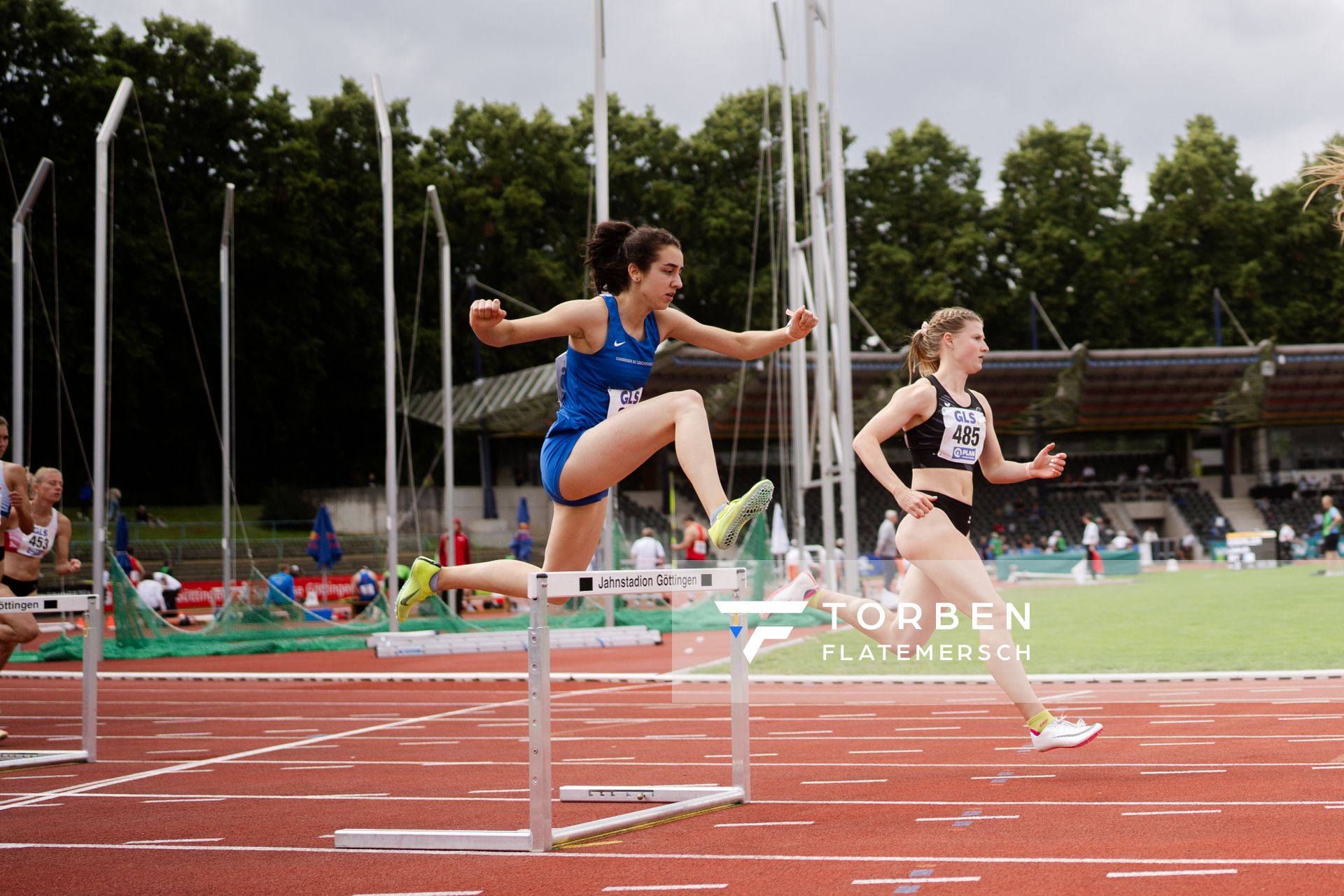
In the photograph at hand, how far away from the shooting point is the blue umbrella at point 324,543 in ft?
94.5

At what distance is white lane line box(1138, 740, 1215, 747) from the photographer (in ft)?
21.2

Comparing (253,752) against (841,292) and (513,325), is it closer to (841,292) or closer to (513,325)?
(513,325)

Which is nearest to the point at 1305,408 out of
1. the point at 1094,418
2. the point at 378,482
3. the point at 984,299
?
the point at 1094,418

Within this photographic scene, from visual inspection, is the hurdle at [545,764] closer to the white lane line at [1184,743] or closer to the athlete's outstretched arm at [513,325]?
the athlete's outstretched arm at [513,325]

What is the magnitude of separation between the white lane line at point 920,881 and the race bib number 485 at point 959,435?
2.48m

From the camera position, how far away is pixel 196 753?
7.59m

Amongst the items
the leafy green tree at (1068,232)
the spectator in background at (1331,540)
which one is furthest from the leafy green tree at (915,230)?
the spectator in background at (1331,540)

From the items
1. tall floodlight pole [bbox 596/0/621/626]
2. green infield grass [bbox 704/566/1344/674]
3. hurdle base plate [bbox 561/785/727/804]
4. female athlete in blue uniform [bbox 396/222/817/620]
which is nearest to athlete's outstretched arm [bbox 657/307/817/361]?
female athlete in blue uniform [bbox 396/222/817/620]

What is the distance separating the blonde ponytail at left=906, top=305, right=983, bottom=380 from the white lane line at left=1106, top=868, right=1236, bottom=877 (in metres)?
2.80

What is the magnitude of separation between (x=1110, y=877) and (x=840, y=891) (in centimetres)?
72

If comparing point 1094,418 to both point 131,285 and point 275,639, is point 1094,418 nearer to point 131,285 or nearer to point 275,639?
point 131,285

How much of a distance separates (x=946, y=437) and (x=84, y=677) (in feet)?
15.5

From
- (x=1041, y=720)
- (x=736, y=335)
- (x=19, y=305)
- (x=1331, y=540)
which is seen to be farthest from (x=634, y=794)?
(x=1331, y=540)

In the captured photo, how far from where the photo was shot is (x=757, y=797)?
539 centimetres
